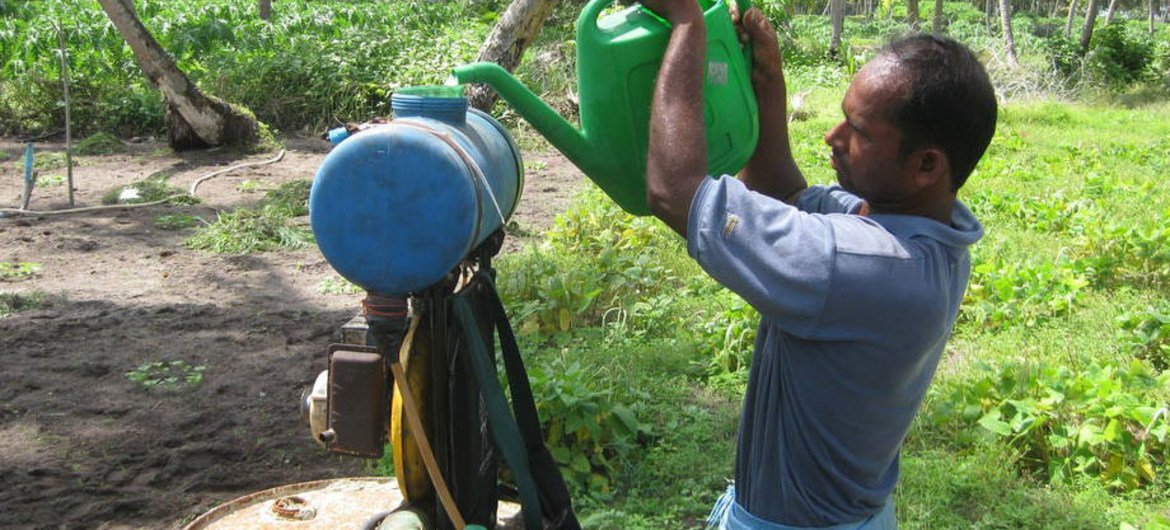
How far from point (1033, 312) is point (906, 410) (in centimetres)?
358

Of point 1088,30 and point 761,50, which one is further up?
point 761,50

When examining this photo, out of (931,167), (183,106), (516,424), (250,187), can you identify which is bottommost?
(250,187)

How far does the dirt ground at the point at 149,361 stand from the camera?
142 inches

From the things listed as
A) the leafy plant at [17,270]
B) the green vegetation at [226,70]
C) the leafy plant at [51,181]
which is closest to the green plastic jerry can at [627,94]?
the leafy plant at [17,270]

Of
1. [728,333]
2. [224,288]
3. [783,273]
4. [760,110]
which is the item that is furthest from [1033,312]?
[224,288]

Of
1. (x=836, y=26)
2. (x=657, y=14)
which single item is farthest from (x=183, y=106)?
(x=836, y=26)

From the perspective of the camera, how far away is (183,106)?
1032 centimetres

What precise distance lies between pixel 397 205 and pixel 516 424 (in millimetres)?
639

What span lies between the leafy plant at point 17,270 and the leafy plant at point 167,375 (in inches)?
78.2

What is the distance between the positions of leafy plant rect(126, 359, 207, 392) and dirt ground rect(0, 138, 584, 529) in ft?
0.14

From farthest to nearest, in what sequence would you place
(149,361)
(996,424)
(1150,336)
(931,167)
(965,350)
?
(149,361)
(965,350)
(1150,336)
(996,424)
(931,167)

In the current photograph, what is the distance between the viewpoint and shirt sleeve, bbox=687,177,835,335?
4.50ft

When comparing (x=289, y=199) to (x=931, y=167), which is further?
(x=289, y=199)

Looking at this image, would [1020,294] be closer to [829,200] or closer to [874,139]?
[829,200]
